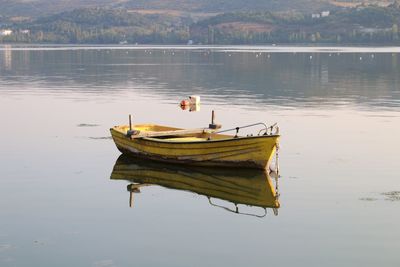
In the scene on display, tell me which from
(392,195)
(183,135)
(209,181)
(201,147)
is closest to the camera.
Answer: (392,195)

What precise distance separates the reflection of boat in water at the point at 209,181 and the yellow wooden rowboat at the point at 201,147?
A: 426 mm

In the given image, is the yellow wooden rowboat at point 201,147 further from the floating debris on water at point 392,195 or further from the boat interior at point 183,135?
the floating debris on water at point 392,195

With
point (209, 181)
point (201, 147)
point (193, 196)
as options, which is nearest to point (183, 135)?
point (201, 147)

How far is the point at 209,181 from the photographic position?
31.0m

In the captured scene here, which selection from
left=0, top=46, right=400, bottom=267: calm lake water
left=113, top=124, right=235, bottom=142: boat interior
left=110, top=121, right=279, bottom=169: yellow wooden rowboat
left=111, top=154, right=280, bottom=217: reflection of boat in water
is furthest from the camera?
left=113, top=124, right=235, bottom=142: boat interior

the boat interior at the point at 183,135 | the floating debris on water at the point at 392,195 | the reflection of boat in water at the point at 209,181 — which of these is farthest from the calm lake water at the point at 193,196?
the boat interior at the point at 183,135

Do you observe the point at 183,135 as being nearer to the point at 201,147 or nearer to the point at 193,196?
the point at 201,147

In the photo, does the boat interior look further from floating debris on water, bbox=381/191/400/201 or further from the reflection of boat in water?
floating debris on water, bbox=381/191/400/201

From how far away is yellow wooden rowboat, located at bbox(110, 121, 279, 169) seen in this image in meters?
31.8

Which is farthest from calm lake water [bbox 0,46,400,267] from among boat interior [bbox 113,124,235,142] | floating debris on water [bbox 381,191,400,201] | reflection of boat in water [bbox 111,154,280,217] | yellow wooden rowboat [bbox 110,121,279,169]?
boat interior [bbox 113,124,235,142]

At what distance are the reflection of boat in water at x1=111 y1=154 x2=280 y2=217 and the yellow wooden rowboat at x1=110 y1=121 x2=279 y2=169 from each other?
426mm

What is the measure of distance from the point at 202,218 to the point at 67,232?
4.40 meters

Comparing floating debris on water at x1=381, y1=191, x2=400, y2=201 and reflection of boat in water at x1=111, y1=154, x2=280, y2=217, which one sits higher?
reflection of boat in water at x1=111, y1=154, x2=280, y2=217

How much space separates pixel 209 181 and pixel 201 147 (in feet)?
6.96
